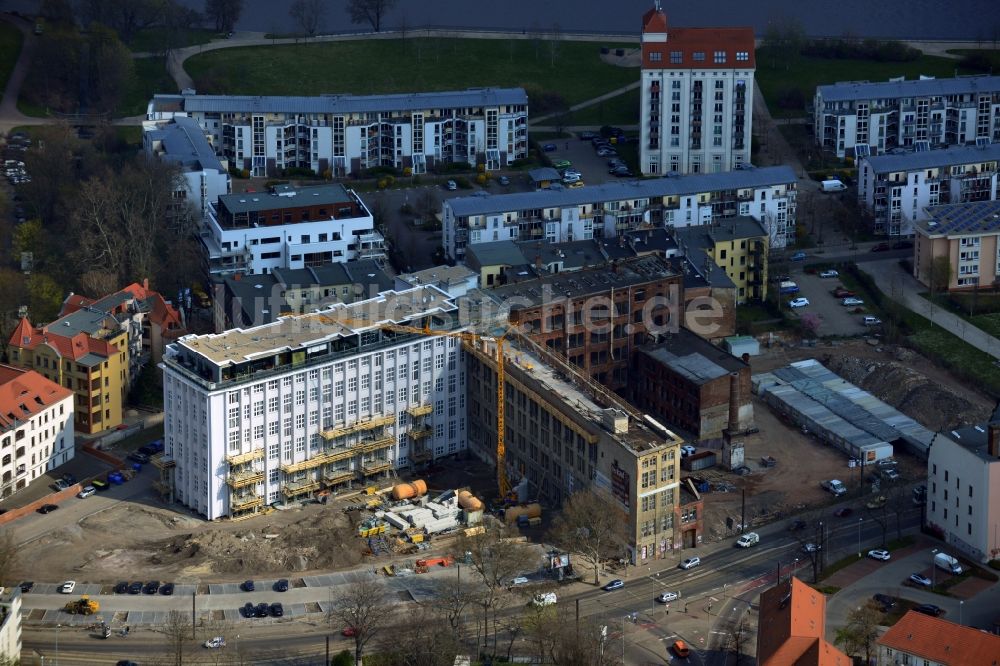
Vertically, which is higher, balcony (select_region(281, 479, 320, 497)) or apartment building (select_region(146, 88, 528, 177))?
apartment building (select_region(146, 88, 528, 177))

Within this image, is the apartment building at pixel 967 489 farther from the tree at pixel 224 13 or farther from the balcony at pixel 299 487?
the tree at pixel 224 13

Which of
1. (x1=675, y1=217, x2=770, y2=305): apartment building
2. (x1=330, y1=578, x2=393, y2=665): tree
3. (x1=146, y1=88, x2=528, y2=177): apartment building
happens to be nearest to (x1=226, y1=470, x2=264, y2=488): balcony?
(x1=330, y1=578, x2=393, y2=665): tree

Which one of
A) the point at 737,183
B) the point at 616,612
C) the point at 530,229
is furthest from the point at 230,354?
the point at 737,183

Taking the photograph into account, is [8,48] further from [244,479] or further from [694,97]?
[244,479]

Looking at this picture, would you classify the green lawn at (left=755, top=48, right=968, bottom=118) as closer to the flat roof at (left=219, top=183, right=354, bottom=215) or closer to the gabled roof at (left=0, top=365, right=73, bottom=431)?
the flat roof at (left=219, top=183, right=354, bottom=215)

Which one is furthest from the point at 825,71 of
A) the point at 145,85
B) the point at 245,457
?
the point at 245,457
